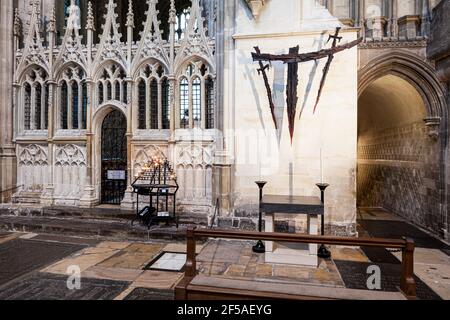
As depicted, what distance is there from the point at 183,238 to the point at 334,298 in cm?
342

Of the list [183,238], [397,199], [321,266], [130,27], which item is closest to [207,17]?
[130,27]

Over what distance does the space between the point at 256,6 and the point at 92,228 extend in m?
5.65

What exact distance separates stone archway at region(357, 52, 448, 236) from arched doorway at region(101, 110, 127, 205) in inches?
240

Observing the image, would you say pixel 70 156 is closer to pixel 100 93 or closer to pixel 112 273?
pixel 100 93

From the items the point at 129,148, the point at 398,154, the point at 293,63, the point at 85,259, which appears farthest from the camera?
the point at 398,154

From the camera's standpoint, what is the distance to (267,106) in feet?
19.5

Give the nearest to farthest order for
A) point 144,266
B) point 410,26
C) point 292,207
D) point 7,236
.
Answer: point 144,266 < point 292,207 < point 7,236 < point 410,26

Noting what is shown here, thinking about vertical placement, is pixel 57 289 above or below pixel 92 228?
below

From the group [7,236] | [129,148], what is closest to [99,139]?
[129,148]

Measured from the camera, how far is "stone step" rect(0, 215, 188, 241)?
232 inches

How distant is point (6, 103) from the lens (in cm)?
784

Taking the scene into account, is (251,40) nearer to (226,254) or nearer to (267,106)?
(267,106)

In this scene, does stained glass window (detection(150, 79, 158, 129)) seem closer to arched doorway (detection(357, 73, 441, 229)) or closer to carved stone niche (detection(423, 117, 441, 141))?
arched doorway (detection(357, 73, 441, 229))

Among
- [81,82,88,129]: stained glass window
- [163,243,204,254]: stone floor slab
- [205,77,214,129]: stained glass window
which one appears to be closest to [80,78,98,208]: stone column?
[81,82,88,129]: stained glass window
